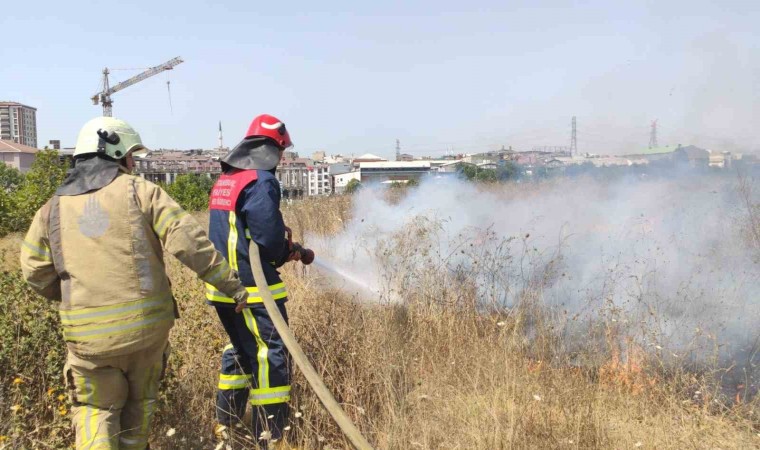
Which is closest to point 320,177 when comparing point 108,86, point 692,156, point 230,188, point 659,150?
point 108,86

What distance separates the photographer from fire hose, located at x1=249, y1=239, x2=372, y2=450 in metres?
2.46

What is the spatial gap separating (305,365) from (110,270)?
3.27ft

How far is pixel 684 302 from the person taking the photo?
4.85m

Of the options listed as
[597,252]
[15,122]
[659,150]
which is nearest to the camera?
[597,252]

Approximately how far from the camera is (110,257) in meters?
2.49

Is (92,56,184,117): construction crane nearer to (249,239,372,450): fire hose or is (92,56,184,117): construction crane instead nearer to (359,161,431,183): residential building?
(359,161,431,183): residential building

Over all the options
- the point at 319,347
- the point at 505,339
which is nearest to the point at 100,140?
the point at 319,347

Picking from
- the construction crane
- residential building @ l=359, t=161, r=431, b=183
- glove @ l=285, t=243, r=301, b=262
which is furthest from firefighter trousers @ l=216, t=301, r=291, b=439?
the construction crane

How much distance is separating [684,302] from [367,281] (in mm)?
3087

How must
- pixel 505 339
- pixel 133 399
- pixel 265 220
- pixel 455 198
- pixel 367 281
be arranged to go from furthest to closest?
pixel 455 198 → pixel 367 281 → pixel 505 339 → pixel 265 220 → pixel 133 399

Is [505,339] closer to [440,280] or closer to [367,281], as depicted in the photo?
[440,280]

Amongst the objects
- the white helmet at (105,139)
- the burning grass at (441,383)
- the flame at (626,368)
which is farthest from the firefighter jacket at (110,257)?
the flame at (626,368)

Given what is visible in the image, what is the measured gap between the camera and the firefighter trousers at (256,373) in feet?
10.2

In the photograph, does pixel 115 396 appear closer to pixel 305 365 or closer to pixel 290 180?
pixel 305 365
